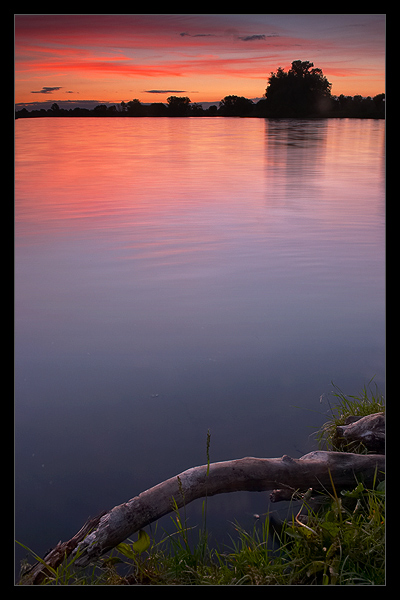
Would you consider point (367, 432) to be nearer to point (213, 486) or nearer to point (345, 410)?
point (345, 410)

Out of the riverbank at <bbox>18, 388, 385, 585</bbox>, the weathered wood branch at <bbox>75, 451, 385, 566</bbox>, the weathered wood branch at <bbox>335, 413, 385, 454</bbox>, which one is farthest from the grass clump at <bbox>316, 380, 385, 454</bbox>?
the riverbank at <bbox>18, 388, 385, 585</bbox>

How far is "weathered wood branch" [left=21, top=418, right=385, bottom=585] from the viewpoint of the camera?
5.52 feet

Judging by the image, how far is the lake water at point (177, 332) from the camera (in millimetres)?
2246

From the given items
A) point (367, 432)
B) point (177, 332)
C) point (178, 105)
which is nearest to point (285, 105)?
point (178, 105)

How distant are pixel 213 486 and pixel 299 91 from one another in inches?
156

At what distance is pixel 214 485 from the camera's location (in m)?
1.82

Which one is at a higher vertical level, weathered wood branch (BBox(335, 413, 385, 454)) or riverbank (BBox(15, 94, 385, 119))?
riverbank (BBox(15, 94, 385, 119))

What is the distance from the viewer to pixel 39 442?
237 centimetres

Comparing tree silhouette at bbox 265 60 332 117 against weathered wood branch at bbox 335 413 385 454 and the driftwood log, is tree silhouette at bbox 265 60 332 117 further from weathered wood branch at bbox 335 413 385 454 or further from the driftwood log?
the driftwood log

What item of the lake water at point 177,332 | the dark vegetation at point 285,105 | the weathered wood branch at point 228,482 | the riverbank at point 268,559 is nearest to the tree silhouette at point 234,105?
the dark vegetation at point 285,105

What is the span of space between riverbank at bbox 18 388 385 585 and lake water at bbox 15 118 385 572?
0.26 m
